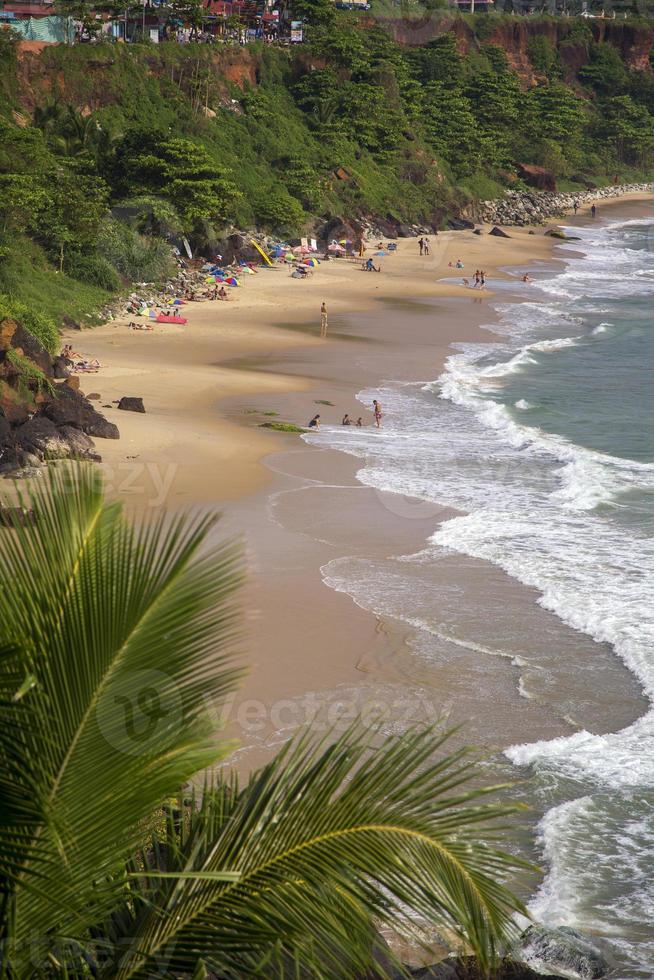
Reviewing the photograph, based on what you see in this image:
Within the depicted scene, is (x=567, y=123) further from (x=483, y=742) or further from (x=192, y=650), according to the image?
(x=192, y=650)

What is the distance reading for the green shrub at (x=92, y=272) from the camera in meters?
37.8

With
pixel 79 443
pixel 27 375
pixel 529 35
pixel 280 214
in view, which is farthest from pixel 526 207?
pixel 79 443

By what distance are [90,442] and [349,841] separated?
693 inches

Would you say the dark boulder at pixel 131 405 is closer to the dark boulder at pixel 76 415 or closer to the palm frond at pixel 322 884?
the dark boulder at pixel 76 415

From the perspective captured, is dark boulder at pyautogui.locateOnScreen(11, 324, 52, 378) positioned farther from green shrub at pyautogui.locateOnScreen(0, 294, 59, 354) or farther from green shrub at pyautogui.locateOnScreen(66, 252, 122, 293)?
green shrub at pyautogui.locateOnScreen(66, 252, 122, 293)

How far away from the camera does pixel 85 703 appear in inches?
147

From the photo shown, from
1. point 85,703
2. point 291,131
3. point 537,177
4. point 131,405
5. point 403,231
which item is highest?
point 291,131

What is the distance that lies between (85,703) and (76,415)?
1853 centimetres

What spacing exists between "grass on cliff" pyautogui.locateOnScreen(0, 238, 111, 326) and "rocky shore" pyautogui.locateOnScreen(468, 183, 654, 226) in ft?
136

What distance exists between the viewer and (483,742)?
12.3 metres

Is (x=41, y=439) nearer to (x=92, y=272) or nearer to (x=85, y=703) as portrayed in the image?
(x=85, y=703)

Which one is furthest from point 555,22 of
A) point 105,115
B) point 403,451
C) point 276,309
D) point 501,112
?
point 403,451

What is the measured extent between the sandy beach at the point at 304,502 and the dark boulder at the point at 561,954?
7.68ft

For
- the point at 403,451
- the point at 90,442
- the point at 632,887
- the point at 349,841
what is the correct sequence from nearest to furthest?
the point at 349,841, the point at 632,887, the point at 90,442, the point at 403,451
